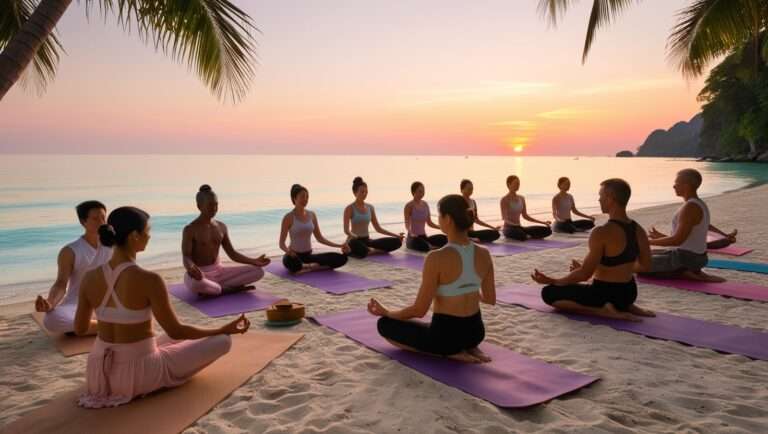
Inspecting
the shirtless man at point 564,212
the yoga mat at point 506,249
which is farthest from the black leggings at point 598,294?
the shirtless man at point 564,212

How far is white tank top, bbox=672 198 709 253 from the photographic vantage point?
5.38 metres

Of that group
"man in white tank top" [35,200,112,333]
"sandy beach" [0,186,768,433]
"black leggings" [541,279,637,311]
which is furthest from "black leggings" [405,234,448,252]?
"man in white tank top" [35,200,112,333]

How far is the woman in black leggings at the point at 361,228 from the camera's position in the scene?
7.84 metres

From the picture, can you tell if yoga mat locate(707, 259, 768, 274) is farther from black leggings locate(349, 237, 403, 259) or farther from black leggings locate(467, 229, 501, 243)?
black leggings locate(349, 237, 403, 259)

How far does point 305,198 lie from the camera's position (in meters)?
6.53

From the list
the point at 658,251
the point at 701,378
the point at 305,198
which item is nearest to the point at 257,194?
the point at 305,198

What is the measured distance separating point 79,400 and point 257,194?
30911 mm

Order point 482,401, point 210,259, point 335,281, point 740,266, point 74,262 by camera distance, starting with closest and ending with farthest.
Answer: point 482,401
point 74,262
point 210,259
point 335,281
point 740,266

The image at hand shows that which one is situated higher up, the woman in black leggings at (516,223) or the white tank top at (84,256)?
the white tank top at (84,256)

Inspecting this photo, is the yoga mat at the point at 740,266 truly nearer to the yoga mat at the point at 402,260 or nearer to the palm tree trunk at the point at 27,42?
the yoga mat at the point at 402,260

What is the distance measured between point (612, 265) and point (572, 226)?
696cm

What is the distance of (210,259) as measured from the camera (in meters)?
5.55

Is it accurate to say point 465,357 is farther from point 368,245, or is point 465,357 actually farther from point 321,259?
point 368,245

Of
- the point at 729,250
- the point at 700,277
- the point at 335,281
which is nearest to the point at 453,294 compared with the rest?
the point at 335,281
